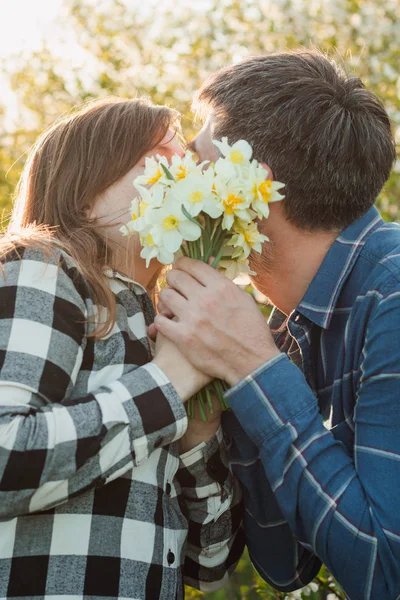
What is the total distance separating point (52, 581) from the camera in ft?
6.68

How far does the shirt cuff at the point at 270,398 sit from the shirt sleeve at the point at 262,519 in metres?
0.33

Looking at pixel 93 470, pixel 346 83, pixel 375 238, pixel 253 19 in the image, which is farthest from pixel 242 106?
pixel 253 19

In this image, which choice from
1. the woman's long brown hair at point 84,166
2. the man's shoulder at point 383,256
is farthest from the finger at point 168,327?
the man's shoulder at point 383,256

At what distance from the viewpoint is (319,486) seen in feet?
7.04

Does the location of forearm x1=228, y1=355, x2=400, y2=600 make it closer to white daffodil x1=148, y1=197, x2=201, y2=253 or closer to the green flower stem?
the green flower stem

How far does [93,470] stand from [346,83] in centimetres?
164

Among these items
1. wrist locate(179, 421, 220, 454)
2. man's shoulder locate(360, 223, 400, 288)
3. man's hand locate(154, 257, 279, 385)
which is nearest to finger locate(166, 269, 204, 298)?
man's hand locate(154, 257, 279, 385)

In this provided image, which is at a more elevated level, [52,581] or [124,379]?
[124,379]

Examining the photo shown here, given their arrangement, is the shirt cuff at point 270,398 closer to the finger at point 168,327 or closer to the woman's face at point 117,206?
the finger at point 168,327

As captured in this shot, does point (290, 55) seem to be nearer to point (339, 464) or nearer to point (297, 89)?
point (297, 89)

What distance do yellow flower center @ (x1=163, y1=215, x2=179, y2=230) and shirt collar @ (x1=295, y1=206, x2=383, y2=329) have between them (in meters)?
0.63

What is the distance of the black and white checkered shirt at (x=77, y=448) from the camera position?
1.92 metres

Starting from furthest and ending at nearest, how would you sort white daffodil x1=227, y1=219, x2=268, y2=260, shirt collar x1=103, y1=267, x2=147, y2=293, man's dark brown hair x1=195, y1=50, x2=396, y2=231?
1. man's dark brown hair x1=195, y1=50, x2=396, y2=231
2. shirt collar x1=103, y1=267, x2=147, y2=293
3. white daffodil x1=227, y1=219, x2=268, y2=260

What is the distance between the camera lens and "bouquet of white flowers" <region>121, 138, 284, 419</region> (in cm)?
212
